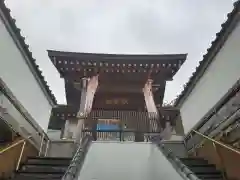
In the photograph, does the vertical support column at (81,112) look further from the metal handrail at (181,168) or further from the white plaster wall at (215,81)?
the metal handrail at (181,168)

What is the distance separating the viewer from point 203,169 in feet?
16.5

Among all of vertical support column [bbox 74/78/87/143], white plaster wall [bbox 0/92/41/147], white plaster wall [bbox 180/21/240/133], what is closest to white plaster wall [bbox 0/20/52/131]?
white plaster wall [bbox 0/92/41/147]

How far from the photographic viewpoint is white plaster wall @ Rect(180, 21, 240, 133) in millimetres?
5824

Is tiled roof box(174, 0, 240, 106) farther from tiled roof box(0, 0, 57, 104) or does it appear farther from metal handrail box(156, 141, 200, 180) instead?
tiled roof box(0, 0, 57, 104)

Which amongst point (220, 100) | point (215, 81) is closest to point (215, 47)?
point (215, 81)

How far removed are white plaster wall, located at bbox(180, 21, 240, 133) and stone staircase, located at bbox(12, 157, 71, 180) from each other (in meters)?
4.34

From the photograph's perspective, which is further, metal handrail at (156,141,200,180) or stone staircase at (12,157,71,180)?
stone staircase at (12,157,71,180)

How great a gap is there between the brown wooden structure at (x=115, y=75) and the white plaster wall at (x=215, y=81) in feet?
6.89

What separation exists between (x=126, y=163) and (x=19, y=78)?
3919 millimetres

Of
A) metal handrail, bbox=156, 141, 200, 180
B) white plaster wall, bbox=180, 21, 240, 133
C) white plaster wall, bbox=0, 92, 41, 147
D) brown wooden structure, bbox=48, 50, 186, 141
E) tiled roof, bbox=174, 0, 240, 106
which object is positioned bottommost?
metal handrail, bbox=156, 141, 200, 180

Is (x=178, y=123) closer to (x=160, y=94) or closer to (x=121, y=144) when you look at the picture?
(x=160, y=94)

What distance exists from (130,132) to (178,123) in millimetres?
3066

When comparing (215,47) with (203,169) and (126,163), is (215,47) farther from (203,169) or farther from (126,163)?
(126,163)

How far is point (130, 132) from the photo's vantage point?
30.8 feet
